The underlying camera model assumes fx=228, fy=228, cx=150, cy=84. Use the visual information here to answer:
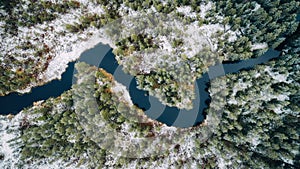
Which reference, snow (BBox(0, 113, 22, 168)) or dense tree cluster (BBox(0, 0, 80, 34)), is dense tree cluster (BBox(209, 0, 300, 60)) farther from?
snow (BBox(0, 113, 22, 168))

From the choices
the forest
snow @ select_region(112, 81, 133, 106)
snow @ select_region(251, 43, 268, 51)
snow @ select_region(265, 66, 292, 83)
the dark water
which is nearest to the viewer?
the forest

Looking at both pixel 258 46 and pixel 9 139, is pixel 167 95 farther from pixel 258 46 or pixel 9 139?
pixel 9 139

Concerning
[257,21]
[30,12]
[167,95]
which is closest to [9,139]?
[30,12]

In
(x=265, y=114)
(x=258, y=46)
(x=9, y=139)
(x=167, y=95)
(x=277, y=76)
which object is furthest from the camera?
(x=9, y=139)

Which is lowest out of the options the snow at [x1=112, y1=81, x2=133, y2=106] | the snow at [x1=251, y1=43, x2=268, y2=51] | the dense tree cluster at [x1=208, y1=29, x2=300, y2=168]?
the dense tree cluster at [x1=208, y1=29, x2=300, y2=168]

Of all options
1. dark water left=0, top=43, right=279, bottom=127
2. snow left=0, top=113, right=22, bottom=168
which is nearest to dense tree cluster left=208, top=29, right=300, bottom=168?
dark water left=0, top=43, right=279, bottom=127

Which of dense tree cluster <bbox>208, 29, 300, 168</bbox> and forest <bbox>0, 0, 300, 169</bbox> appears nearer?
dense tree cluster <bbox>208, 29, 300, 168</bbox>

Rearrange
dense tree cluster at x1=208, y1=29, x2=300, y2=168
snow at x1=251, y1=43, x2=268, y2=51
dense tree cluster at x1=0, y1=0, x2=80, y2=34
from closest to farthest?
dense tree cluster at x1=208, y1=29, x2=300, y2=168
snow at x1=251, y1=43, x2=268, y2=51
dense tree cluster at x1=0, y1=0, x2=80, y2=34

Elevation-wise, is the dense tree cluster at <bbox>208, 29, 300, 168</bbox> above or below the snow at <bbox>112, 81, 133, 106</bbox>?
below
